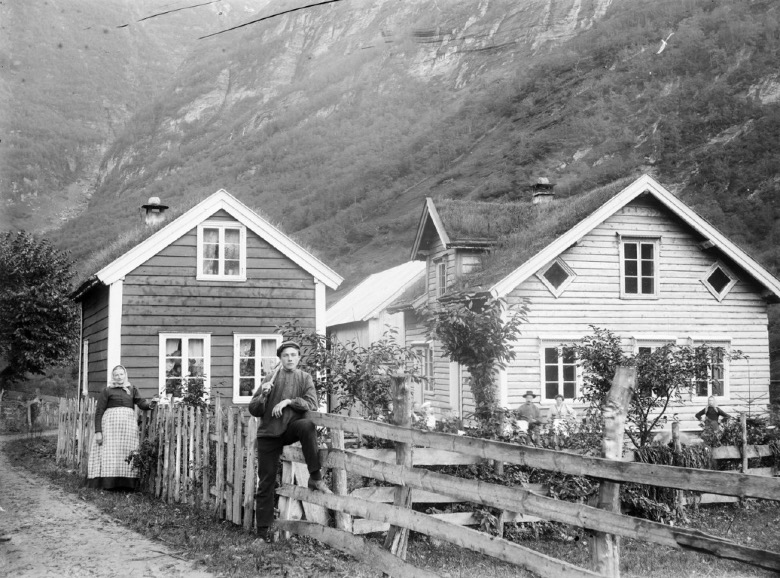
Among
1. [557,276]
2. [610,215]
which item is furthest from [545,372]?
[610,215]

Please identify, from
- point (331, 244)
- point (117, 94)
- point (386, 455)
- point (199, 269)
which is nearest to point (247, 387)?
point (199, 269)

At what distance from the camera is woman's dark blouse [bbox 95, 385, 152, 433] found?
12.6 metres

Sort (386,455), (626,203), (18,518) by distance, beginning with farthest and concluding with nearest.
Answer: (626,203), (18,518), (386,455)

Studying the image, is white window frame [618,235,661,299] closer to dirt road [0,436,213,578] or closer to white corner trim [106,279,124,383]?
white corner trim [106,279,124,383]

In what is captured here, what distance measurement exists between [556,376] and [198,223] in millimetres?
9515

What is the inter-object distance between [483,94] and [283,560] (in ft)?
443

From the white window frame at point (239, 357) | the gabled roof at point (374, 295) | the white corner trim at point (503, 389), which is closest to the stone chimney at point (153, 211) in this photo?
the white window frame at point (239, 357)

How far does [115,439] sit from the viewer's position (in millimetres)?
12633

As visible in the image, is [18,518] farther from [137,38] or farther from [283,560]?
[137,38]

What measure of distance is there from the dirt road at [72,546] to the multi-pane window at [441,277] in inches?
585

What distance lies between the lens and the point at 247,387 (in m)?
20.1

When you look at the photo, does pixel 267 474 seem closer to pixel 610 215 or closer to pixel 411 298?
pixel 610 215

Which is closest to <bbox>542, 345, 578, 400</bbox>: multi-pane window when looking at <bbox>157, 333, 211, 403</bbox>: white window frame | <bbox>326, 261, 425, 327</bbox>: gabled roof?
<bbox>157, 333, 211, 403</bbox>: white window frame

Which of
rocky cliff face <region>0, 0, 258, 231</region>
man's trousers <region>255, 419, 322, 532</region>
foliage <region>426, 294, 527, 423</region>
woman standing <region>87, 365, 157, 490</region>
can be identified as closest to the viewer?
man's trousers <region>255, 419, 322, 532</region>
